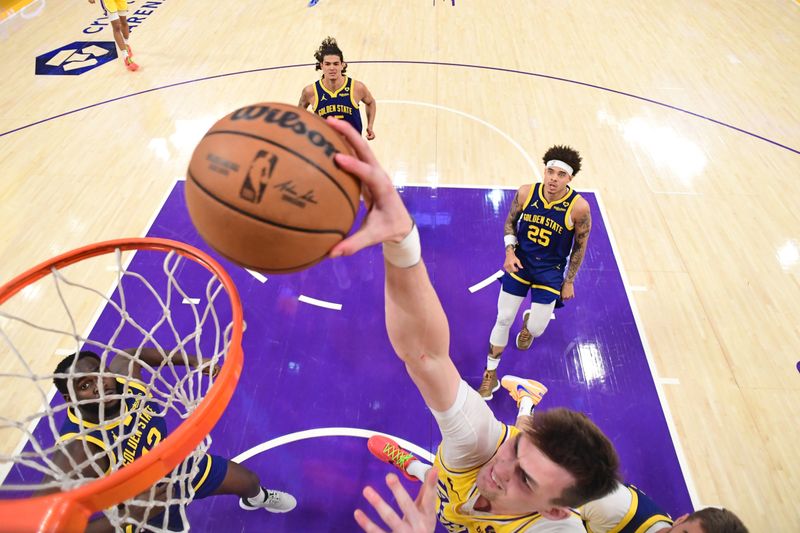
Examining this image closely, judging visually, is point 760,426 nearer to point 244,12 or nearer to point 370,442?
point 370,442

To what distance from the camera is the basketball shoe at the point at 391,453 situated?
3051 millimetres

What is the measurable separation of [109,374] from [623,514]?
8.04 ft

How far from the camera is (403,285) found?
1417mm

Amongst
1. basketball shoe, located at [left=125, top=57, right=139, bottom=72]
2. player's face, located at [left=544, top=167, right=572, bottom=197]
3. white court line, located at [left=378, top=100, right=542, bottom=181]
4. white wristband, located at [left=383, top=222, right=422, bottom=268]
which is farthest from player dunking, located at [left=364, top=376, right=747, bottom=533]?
basketball shoe, located at [left=125, top=57, right=139, bottom=72]

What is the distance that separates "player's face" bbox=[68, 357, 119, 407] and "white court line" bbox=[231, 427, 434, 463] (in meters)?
1.15

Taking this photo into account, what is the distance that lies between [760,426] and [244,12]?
1027 centimetres

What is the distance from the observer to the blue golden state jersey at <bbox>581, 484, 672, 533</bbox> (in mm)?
2234

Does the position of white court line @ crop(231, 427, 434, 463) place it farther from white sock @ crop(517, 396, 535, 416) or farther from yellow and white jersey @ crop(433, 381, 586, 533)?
yellow and white jersey @ crop(433, 381, 586, 533)

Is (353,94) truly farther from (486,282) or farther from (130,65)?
(130,65)

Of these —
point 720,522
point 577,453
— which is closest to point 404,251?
point 577,453

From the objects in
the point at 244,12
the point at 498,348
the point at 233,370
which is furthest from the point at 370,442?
the point at 244,12

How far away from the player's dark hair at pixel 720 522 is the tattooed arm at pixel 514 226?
5.93 feet

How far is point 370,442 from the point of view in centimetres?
320

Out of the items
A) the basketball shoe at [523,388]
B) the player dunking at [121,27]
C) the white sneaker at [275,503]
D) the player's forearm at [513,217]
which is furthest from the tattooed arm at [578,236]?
the player dunking at [121,27]
